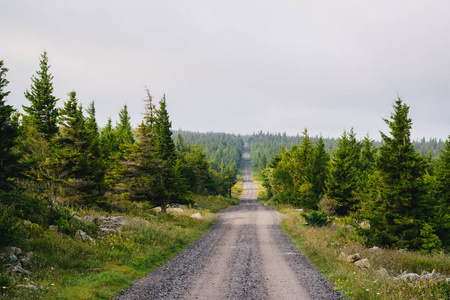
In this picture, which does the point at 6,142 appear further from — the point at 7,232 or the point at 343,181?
the point at 343,181

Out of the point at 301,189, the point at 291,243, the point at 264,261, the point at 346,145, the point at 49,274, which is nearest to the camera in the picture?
the point at 49,274

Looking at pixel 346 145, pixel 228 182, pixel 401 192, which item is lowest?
pixel 228 182

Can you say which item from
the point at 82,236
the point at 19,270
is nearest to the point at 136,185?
the point at 82,236

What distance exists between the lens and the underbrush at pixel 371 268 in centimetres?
728

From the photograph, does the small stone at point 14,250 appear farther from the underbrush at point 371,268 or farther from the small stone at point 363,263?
the small stone at point 363,263

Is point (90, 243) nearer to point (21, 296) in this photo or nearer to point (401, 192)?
point (21, 296)

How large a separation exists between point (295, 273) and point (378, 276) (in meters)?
3.27

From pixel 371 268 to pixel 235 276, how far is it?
5519 mm

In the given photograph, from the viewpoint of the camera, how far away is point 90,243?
11562 millimetres

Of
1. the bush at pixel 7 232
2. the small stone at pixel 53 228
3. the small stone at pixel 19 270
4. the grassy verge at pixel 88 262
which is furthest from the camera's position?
the small stone at pixel 53 228

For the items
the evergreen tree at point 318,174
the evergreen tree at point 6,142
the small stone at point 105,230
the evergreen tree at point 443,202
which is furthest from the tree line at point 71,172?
the evergreen tree at point 443,202

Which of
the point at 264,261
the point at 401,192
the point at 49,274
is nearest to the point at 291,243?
the point at 264,261

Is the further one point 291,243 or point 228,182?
point 228,182

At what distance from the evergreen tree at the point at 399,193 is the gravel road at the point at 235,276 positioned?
18.5ft
